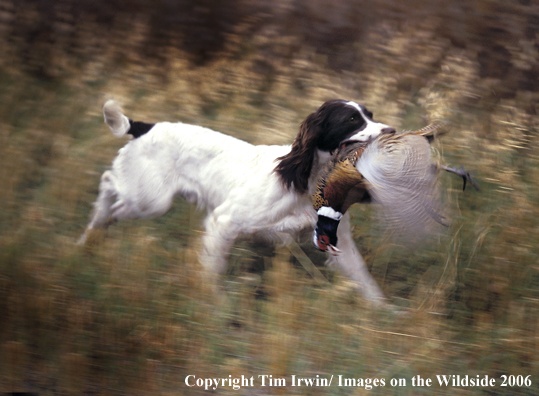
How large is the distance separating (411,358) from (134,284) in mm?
1284

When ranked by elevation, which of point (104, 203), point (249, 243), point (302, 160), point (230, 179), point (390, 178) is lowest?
point (104, 203)

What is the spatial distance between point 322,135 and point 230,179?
2.06 feet

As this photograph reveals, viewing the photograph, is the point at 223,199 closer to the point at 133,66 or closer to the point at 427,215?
the point at 427,215

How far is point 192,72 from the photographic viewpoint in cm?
455

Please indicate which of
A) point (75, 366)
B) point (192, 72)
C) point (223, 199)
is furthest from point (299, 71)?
point (75, 366)

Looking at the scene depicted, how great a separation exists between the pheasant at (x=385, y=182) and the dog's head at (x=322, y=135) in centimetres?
8

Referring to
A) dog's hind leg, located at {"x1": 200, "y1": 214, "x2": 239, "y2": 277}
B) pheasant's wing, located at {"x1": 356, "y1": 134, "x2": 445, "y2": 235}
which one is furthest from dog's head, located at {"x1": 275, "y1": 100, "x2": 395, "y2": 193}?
dog's hind leg, located at {"x1": 200, "y1": 214, "x2": 239, "y2": 277}

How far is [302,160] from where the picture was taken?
2598 mm

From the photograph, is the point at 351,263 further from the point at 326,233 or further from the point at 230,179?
the point at 230,179

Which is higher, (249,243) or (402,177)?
(402,177)

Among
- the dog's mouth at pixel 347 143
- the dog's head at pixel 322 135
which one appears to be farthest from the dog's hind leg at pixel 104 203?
the dog's mouth at pixel 347 143

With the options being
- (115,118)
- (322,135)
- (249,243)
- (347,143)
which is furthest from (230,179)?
(115,118)

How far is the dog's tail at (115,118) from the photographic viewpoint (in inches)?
123

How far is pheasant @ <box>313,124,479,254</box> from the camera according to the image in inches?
92.5
